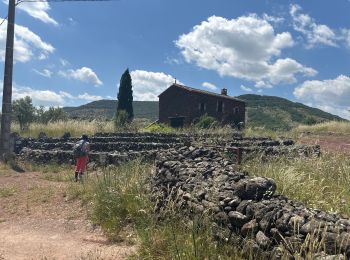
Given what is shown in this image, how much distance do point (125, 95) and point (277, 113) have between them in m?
63.6

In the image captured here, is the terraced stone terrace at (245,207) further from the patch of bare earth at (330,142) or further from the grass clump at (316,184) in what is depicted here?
the patch of bare earth at (330,142)

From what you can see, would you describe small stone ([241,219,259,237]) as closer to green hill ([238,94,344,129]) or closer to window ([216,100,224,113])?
window ([216,100,224,113])

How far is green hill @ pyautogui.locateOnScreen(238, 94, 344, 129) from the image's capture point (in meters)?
86.4

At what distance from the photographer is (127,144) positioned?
17859mm

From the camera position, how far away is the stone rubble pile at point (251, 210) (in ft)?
13.6

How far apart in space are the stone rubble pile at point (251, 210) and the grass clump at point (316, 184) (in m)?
0.79

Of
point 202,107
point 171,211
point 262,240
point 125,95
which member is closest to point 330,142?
point 202,107

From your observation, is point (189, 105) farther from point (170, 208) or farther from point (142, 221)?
point (142, 221)

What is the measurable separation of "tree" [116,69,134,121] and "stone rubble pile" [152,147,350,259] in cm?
3183

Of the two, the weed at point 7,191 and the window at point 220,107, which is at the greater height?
the window at point 220,107

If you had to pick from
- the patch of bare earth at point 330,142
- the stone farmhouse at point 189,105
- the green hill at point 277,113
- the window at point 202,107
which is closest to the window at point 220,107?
the stone farmhouse at point 189,105

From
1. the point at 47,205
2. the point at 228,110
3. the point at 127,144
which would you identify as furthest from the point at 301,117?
the point at 47,205

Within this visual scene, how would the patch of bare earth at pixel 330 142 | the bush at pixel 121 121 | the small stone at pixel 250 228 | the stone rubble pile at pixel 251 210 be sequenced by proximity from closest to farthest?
1. the stone rubble pile at pixel 251 210
2. the small stone at pixel 250 228
3. the patch of bare earth at pixel 330 142
4. the bush at pixel 121 121

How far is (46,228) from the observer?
26.0ft
